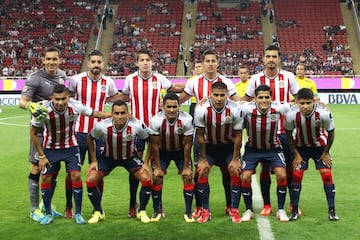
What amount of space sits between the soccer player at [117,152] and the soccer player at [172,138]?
0.12 m

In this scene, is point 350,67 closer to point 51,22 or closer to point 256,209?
point 51,22

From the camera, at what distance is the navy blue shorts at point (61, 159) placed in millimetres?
6590

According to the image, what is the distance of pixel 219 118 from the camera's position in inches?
260

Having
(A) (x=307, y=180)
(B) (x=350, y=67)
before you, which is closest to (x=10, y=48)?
(B) (x=350, y=67)

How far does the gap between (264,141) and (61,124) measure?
2.47 metres

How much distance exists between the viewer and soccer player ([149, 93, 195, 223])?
659cm

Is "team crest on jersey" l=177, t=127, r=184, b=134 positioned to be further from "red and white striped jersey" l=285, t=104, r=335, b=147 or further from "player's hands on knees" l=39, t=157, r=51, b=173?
"player's hands on knees" l=39, t=157, r=51, b=173

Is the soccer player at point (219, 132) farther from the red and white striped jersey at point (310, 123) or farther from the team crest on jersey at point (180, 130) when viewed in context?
the red and white striped jersey at point (310, 123)

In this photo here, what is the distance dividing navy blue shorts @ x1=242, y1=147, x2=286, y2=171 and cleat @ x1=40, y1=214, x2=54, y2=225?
241 centimetres

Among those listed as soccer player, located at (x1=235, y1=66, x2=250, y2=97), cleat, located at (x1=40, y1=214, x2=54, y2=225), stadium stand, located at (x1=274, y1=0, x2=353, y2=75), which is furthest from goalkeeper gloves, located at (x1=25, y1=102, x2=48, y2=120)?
stadium stand, located at (x1=274, y1=0, x2=353, y2=75)

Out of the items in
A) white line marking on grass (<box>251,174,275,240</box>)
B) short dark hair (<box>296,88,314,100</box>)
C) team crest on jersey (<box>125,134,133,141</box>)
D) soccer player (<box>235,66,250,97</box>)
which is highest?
soccer player (<box>235,66,250,97</box>)

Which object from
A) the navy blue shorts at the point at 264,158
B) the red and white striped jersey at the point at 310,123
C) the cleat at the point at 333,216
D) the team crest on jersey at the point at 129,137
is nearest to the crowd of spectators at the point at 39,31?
the team crest on jersey at the point at 129,137

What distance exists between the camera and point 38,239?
5910mm

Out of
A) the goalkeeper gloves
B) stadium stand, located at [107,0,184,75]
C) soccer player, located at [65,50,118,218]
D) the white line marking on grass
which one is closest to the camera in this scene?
the white line marking on grass
